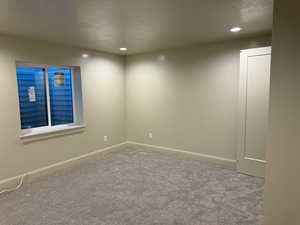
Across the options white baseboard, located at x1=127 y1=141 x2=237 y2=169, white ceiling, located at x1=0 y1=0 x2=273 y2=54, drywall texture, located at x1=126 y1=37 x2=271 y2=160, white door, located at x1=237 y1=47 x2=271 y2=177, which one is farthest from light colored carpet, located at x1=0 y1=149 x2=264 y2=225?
white ceiling, located at x1=0 y1=0 x2=273 y2=54

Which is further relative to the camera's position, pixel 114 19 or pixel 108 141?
pixel 108 141

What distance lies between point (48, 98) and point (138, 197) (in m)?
2.40

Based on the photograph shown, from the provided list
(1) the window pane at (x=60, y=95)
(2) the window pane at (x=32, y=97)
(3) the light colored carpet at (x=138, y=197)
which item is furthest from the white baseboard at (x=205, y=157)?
(2) the window pane at (x=32, y=97)

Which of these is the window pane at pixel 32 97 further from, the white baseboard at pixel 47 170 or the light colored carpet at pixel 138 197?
the light colored carpet at pixel 138 197

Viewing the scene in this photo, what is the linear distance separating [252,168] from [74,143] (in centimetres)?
324

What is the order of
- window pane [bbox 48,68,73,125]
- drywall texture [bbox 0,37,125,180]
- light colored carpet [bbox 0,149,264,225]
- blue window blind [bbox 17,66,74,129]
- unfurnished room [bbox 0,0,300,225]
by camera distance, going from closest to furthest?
unfurnished room [bbox 0,0,300,225], light colored carpet [bbox 0,149,264,225], drywall texture [bbox 0,37,125,180], blue window blind [bbox 17,66,74,129], window pane [bbox 48,68,73,125]

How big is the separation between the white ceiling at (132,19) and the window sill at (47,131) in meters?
1.53

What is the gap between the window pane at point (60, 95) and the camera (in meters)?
3.93

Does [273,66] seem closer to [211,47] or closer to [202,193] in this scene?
[202,193]

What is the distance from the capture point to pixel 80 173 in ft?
12.0

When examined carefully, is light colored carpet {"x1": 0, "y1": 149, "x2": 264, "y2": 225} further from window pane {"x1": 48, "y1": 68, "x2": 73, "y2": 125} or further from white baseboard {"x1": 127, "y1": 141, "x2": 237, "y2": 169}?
window pane {"x1": 48, "y1": 68, "x2": 73, "y2": 125}

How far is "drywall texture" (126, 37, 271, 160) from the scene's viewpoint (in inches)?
150

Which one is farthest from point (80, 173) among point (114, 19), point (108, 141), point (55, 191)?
point (114, 19)

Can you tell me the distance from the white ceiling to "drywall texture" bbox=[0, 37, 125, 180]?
32cm
